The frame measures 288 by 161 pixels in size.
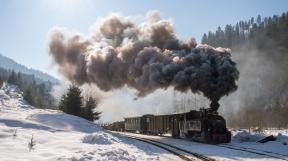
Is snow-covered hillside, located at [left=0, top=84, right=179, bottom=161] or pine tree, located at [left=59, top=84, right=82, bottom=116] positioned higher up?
pine tree, located at [left=59, top=84, right=82, bottom=116]

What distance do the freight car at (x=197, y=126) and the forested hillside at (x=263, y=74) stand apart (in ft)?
200

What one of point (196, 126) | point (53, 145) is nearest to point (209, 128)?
point (196, 126)

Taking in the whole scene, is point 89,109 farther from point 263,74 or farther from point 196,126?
point 263,74

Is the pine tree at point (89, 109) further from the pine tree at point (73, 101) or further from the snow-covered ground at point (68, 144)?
the snow-covered ground at point (68, 144)

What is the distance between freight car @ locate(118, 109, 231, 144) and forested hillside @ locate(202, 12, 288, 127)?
61.1 metres

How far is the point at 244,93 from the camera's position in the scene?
117m

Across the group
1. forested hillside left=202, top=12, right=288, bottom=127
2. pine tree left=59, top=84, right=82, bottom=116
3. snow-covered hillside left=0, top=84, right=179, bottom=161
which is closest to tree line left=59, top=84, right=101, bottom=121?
pine tree left=59, top=84, right=82, bottom=116

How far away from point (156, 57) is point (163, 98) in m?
89.4

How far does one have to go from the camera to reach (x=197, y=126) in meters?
27.2

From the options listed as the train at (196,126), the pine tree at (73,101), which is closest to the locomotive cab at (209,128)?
the train at (196,126)

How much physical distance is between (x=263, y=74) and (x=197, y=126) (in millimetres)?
96334

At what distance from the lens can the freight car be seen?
2608 centimetres

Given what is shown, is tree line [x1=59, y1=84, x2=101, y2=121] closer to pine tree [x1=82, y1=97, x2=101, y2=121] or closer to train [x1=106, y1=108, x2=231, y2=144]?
pine tree [x1=82, y1=97, x2=101, y2=121]

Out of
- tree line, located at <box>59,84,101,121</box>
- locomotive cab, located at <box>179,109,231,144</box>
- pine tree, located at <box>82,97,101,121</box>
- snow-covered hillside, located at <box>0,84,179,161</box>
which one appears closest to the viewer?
snow-covered hillside, located at <box>0,84,179,161</box>
